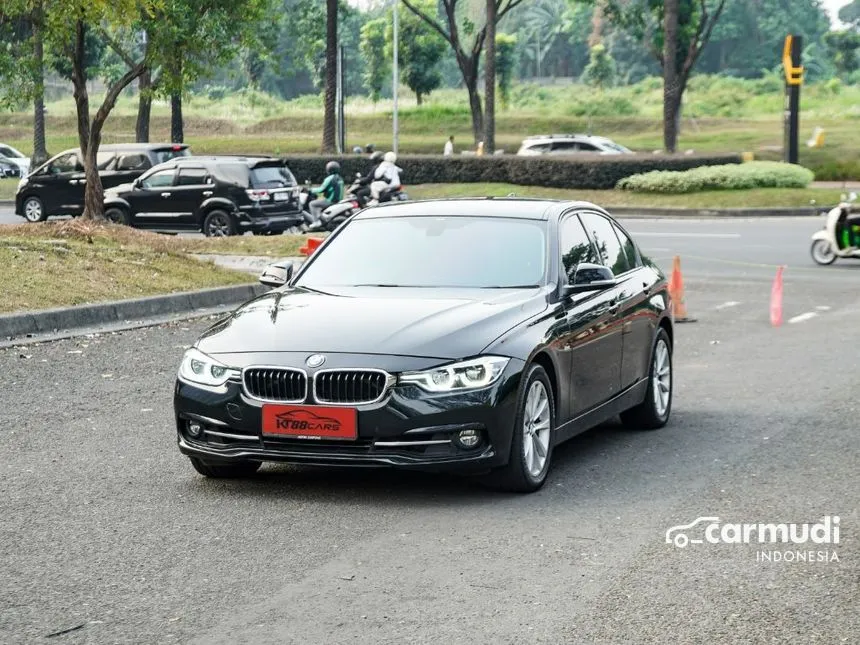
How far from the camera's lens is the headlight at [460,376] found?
7.36 m

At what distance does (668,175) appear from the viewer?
39.0 meters

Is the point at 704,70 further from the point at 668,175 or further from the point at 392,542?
the point at 392,542

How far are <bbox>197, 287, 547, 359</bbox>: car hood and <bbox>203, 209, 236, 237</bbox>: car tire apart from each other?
20103mm

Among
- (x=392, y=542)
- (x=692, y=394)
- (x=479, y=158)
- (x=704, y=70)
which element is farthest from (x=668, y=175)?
(x=704, y=70)

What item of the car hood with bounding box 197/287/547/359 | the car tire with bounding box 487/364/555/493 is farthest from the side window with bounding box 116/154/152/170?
the car tire with bounding box 487/364/555/493

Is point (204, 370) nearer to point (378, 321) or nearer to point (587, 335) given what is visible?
point (378, 321)

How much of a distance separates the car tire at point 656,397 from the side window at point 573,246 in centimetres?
92

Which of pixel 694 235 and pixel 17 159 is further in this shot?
pixel 17 159

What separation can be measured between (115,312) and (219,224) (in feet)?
43.8

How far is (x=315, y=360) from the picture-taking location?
740 cm

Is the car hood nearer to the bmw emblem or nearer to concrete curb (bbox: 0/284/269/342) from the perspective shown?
the bmw emblem

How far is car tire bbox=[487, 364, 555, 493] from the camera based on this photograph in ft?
24.8

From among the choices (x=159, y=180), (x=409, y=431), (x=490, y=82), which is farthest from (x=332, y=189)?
(x=409, y=431)

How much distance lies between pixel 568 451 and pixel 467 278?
125 cm
